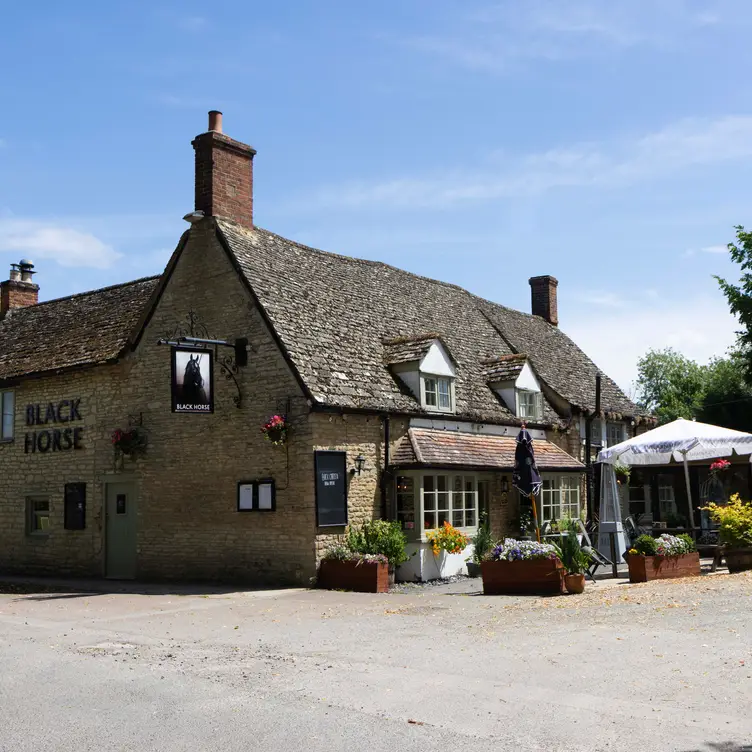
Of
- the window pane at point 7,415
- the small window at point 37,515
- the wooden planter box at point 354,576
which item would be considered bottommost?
the wooden planter box at point 354,576

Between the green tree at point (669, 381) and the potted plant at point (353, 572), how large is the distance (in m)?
49.7

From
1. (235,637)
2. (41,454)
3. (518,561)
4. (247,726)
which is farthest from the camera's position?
(41,454)

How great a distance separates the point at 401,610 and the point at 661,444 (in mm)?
7949

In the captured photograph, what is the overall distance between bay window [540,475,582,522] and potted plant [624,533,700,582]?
5.35 meters

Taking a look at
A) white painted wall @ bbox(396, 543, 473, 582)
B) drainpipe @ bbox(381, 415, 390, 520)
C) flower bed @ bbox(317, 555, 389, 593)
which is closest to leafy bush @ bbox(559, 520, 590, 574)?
flower bed @ bbox(317, 555, 389, 593)

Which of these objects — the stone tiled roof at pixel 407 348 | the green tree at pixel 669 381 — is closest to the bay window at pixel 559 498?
the stone tiled roof at pixel 407 348

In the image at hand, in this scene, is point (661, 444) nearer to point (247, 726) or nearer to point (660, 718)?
point (660, 718)

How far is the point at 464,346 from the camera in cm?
2545

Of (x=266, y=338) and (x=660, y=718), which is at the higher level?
(x=266, y=338)

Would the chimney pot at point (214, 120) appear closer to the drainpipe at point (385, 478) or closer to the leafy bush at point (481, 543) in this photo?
the drainpipe at point (385, 478)

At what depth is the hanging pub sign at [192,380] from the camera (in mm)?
17766

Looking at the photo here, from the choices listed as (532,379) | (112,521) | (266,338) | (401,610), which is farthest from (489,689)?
(532,379)

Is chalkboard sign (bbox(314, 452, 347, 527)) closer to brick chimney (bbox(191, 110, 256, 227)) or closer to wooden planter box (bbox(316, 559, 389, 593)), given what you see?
wooden planter box (bbox(316, 559, 389, 593))

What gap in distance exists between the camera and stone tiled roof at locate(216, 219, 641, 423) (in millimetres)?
19078
